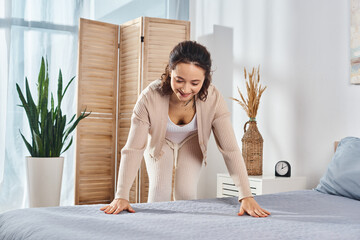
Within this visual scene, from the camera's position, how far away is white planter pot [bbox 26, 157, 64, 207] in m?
3.40

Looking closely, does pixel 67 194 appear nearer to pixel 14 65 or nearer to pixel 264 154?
pixel 14 65

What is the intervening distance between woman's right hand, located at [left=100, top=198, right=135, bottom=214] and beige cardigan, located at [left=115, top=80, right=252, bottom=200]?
16 cm

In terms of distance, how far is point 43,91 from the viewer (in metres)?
3.55

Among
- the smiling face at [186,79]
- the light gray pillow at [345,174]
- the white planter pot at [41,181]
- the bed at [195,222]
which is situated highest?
the smiling face at [186,79]

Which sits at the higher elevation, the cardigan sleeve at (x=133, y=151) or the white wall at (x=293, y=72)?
the white wall at (x=293, y=72)

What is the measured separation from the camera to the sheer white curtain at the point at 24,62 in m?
3.82

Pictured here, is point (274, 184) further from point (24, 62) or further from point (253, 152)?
point (24, 62)

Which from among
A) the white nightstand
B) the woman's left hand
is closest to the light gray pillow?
the white nightstand

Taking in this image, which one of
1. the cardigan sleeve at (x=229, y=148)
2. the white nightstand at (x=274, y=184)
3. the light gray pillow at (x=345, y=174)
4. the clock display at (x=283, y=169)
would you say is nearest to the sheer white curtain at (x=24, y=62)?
the white nightstand at (x=274, y=184)

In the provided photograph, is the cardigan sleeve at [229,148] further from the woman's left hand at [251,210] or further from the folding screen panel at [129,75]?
the folding screen panel at [129,75]

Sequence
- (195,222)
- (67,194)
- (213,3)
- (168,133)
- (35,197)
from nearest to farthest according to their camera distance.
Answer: (195,222)
(168,133)
(35,197)
(67,194)
(213,3)

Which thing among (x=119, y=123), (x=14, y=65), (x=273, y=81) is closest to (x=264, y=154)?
(x=273, y=81)

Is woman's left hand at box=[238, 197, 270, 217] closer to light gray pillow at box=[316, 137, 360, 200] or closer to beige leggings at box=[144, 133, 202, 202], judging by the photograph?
beige leggings at box=[144, 133, 202, 202]

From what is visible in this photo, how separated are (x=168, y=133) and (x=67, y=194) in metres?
2.27
